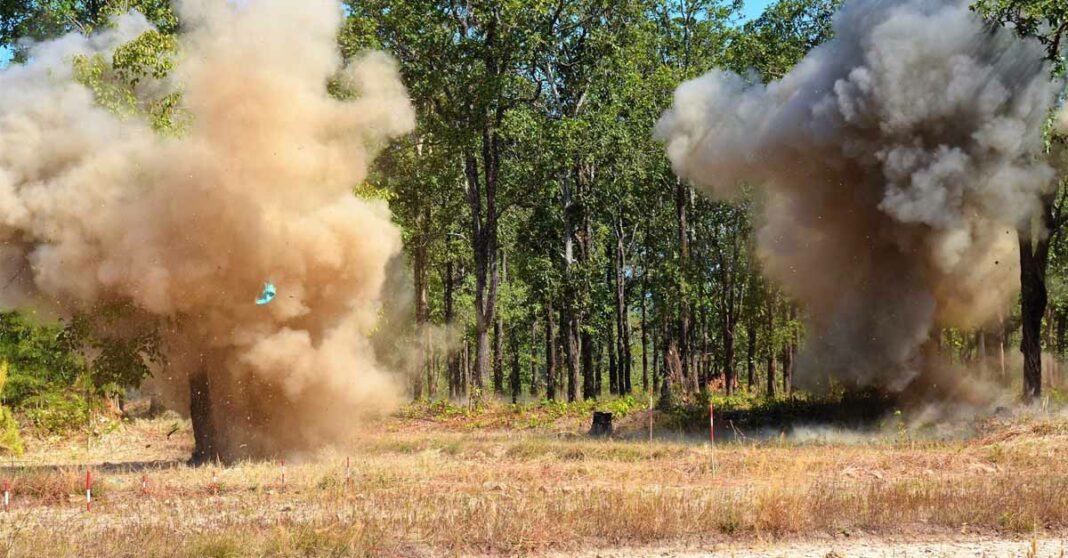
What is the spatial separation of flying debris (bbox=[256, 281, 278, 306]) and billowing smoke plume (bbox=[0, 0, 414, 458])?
0.57 feet

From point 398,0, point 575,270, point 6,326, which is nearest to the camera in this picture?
point 6,326

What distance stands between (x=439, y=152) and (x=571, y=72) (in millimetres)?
6696

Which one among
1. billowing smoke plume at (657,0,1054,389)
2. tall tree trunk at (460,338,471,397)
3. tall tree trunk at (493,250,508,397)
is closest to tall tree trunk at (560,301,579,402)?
tall tree trunk at (493,250,508,397)

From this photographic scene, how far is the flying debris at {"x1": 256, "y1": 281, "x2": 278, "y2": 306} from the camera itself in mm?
18453

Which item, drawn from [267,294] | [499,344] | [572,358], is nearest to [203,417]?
[267,294]

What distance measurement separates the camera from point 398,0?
3253 centimetres

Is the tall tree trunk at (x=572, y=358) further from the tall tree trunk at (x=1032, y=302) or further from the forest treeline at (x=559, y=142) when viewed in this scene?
the tall tree trunk at (x=1032, y=302)

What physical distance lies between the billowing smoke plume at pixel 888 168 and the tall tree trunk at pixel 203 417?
44.8 ft

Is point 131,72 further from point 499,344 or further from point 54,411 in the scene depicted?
point 499,344

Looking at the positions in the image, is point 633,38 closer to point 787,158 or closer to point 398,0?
point 398,0

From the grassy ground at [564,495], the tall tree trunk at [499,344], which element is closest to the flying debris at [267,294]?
the grassy ground at [564,495]

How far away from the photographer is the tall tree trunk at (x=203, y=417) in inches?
775

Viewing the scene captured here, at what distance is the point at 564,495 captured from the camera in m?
14.3

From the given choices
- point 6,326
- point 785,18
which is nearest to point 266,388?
point 6,326
